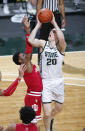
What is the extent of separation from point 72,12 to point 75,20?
910 millimetres

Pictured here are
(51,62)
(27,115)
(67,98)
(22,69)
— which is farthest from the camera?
(67,98)

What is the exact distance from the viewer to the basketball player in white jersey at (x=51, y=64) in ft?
17.4

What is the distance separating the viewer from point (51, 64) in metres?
5.30

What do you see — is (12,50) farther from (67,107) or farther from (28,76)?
(28,76)

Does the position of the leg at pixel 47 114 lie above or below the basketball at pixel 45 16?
below

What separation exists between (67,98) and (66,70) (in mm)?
1613

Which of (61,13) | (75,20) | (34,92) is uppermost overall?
(61,13)

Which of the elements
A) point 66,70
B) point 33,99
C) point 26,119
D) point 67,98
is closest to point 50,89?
point 33,99

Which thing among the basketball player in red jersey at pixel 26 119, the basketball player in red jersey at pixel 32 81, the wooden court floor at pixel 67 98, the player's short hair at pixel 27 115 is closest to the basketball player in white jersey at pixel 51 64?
the basketball player in red jersey at pixel 32 81

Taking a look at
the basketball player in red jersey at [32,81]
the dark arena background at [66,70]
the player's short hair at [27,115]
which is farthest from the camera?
the dark arena background at [66,70]

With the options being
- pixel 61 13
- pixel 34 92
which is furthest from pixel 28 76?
pixel 61 13

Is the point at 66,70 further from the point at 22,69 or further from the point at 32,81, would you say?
the point at 22,69

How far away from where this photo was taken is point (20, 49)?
10234 millimetres

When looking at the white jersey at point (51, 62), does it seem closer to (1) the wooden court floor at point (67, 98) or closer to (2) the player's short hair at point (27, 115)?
(1) the wooden court floor at point (67, 98)
